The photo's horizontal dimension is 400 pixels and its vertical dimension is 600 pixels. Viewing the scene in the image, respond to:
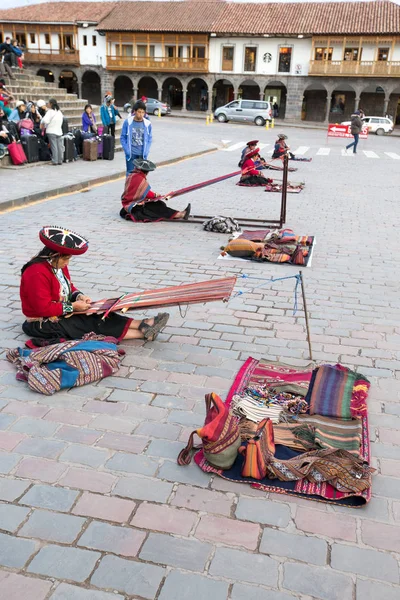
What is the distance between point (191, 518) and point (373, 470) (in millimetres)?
1001

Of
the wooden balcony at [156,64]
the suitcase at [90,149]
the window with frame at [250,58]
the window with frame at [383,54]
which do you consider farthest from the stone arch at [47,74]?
the suitcase at [90,149]

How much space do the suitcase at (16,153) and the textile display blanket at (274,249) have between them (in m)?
8.01

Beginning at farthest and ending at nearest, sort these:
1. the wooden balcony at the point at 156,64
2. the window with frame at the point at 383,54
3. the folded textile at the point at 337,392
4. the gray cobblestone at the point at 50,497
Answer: the wooden balcony at the point at 156,64
the window with frame at the point at 383,54
the folded textile at the point at 337,392
the gray cobblestone at the point at 50,497

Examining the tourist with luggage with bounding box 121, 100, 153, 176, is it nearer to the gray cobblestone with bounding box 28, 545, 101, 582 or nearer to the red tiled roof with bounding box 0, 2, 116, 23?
the gray cobblestone with bounding box 28, 545, 101, 582

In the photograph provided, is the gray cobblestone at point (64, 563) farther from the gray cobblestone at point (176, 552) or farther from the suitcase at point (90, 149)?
the suitcase at point (90, 149)

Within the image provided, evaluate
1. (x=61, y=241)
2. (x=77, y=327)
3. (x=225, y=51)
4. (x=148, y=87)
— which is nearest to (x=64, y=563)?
(x=77, y=327)

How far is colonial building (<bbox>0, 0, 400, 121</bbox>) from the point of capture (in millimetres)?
38062

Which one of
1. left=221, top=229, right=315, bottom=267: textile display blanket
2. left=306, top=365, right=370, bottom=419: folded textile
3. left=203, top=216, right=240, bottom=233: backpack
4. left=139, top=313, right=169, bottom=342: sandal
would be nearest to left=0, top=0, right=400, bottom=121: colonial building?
left=203, top=216, right=240, bottom=233: backpack

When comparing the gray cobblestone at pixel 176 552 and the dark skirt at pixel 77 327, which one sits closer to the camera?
the gray cobblestone at pixel 176 552

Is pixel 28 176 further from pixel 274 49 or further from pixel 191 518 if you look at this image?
pixel 274 49

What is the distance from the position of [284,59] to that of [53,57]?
18904 millimetres

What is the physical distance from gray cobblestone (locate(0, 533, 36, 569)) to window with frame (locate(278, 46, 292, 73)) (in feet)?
139

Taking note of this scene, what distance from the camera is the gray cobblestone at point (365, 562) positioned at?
2.32 meters

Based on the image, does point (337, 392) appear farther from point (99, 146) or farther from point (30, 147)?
point (99, 146)
